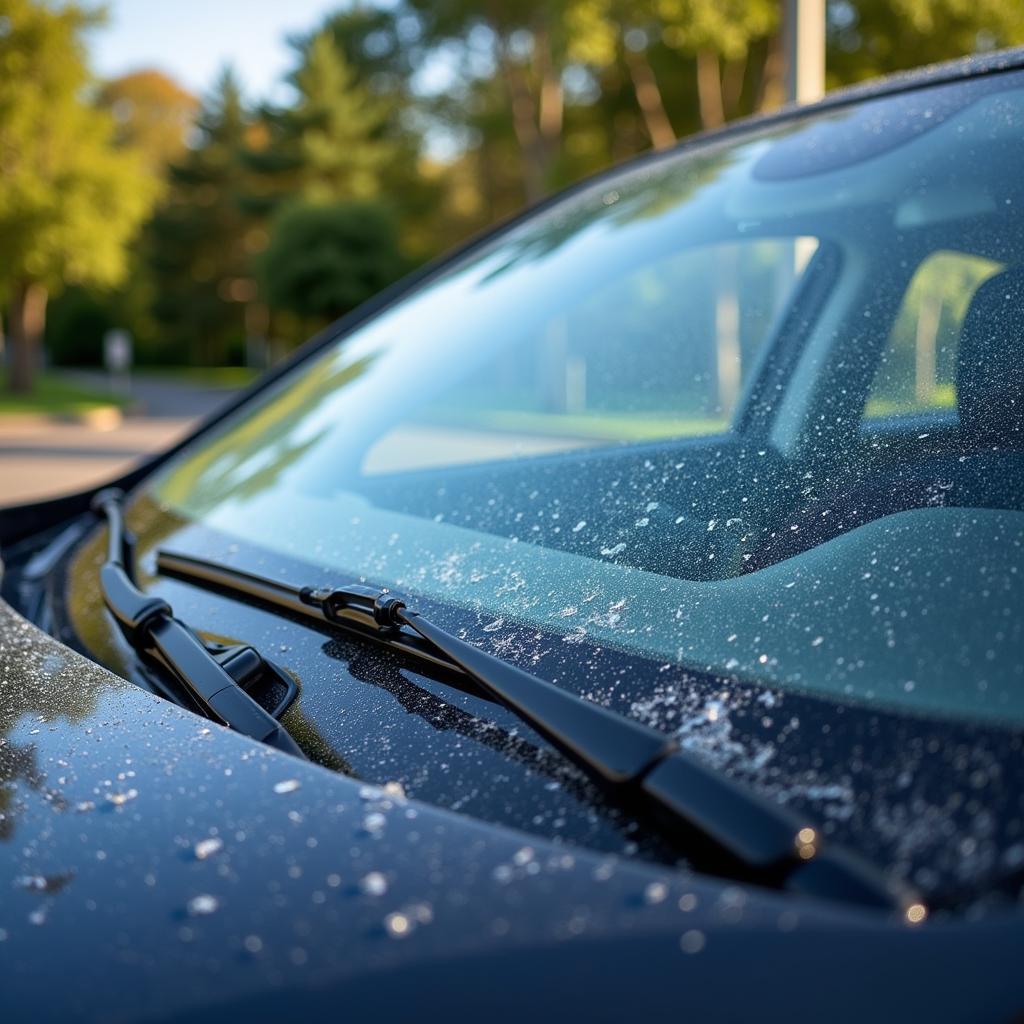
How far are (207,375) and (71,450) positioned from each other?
3009 centimetres

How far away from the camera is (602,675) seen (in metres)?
0.85

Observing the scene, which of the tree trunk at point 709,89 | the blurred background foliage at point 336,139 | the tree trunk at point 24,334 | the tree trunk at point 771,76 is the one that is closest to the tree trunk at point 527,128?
the blurred background foliage at point 336,139

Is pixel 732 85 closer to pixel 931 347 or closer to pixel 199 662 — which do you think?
pixel 931 347

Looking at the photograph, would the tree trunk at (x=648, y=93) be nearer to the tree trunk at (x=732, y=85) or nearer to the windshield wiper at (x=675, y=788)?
the tree trunk at (x=732, y=85)

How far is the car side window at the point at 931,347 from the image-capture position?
1130 millimetres

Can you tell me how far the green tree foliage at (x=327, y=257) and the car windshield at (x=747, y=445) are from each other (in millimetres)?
31242

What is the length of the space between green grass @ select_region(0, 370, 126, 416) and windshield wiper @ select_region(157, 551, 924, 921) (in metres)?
20.2

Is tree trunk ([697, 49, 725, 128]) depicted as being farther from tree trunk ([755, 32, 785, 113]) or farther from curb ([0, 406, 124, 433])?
curb ([0, 406, 124, 433])

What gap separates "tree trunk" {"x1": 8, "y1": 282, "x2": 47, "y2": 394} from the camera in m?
25.6

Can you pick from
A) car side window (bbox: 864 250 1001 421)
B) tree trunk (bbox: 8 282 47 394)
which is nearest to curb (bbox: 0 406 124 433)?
tree trunk (bbox: 8 282 47 394)

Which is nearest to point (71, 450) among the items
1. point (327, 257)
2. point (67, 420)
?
point (67, 420)

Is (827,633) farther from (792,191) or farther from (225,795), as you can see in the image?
(792,191)

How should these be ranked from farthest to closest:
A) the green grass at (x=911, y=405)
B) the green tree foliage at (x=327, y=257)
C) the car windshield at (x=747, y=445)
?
the green tree foliage at (x=327, y=257) → the green grass at (x=911, y=405) → the car windshield at (x=747, y=445)

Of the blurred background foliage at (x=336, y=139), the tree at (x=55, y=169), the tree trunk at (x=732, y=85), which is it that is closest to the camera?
the blurred background foliage at (x=336, y=139)
